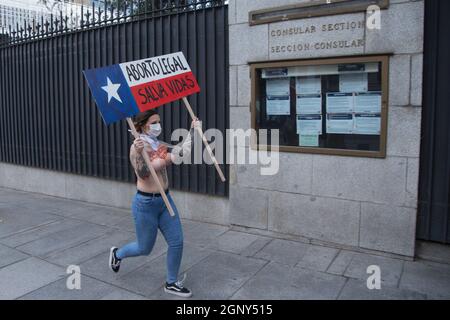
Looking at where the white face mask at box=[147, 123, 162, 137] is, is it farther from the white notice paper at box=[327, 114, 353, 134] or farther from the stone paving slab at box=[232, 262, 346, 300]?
the white notice paper at box=[327, 114, 353, 134]

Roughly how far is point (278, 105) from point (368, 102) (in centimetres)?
116

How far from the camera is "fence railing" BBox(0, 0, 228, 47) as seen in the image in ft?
20.5

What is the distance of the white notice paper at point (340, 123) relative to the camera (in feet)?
16.1

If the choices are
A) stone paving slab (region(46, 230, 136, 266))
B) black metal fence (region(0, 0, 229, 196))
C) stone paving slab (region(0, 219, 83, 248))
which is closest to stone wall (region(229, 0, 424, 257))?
black metal fence (region(0, 0, 229, 196))

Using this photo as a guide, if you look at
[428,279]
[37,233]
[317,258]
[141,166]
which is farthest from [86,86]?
[428,279]

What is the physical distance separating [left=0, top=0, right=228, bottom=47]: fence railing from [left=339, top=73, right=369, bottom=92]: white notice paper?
2056mm

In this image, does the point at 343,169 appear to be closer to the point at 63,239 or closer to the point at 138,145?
the point at 138,145

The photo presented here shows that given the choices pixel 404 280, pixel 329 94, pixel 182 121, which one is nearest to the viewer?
pixel 404 280

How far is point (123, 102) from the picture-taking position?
3.80 m

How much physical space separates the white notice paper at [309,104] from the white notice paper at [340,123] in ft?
0.59

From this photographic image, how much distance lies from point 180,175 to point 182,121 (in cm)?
85

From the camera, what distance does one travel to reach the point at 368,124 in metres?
4.77
